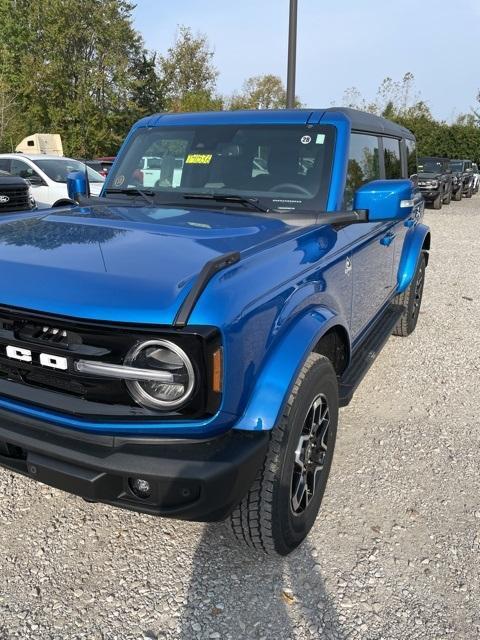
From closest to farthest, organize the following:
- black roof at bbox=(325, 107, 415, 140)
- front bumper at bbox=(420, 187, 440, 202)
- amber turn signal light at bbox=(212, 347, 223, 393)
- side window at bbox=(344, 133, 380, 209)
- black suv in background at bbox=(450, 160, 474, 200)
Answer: amber turn signal light at bbox=(212, 347, 223, 393)
side window at bbox=(344, 133, 380, 209)
black roof at bbox=(325, 107, 415, 140)
front bumper at bbox=(420, 187, 440, 202)
black suv in background at bbox=(450, 160, 474, 200)

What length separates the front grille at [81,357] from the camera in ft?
6.13

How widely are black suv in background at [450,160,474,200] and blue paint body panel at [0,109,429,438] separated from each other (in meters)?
22.9

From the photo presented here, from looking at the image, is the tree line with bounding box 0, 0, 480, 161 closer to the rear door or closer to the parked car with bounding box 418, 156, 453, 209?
the parked car with bounding box 418, 156, 453, 209

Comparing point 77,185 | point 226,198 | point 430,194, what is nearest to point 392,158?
point 226,198

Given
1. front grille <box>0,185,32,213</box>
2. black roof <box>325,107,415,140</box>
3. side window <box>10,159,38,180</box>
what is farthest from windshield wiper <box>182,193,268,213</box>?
side window <box>10,159,38,180</box>

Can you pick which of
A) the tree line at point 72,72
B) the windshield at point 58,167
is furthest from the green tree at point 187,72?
the windshield at point 58,167

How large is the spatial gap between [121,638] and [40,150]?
25.2 meters

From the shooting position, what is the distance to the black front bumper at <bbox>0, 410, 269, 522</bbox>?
1872 millimetres

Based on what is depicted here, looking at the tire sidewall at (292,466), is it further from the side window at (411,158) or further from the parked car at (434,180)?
the parked car at (434,180)

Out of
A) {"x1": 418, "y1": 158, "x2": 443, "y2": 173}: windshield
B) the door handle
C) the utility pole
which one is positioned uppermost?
the utility pole

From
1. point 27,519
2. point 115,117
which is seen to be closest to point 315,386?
point 27,519

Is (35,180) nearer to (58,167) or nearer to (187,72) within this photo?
(58,167)

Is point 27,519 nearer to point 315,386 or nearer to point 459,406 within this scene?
point 315,386

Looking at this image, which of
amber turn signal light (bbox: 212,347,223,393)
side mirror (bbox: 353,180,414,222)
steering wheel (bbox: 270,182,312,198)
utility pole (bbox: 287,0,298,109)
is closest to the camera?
amber turn signal light (bbox: 212,347,223,393)
